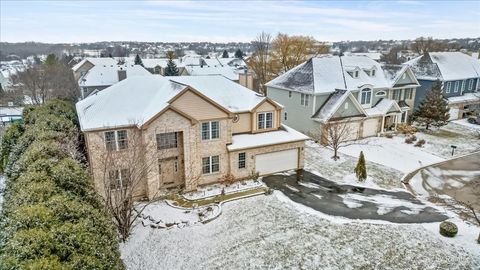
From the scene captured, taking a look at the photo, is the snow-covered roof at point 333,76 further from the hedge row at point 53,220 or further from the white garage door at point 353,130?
the hedge row at point 53,220

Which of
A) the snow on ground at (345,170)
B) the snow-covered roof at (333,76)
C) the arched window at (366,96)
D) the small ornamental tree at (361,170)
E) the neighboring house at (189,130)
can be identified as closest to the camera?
the neighboring house at (189,130)

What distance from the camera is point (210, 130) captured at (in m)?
22.9

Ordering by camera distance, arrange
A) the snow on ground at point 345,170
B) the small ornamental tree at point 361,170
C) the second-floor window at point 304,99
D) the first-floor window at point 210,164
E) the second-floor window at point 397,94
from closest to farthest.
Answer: the first-floor window at point 210,164 → the small ornamental tree at point 361,170 → the snow on ground at point 345,170 → the second-floor window at point 304,99 → the second-floor window at point 397,94

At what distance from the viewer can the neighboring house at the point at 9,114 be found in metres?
44.6

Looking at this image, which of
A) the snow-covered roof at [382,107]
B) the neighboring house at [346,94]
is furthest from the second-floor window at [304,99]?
the snow-covered roof at [382,107]

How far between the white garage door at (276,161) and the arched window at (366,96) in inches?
596

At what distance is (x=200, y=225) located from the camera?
717 inches

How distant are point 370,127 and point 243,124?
58.5ft

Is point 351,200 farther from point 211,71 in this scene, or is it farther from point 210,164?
point 211,71

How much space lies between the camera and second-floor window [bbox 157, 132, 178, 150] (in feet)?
70.5

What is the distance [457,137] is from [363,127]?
11.7 meters

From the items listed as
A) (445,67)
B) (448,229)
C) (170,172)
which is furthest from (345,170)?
(445,67)

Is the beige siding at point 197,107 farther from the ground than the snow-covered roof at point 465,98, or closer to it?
farther from the ground

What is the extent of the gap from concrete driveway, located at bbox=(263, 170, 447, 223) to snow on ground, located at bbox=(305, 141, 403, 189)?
104 cm
